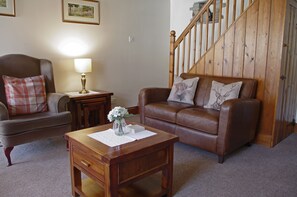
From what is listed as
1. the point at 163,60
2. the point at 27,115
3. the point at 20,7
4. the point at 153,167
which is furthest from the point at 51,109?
the point at 163,60

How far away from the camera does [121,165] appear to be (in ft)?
5.57

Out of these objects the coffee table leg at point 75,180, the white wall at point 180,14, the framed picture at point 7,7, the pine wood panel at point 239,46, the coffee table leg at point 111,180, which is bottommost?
the coffee table leg at point 75,180

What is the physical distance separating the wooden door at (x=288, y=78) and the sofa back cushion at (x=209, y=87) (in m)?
0.34

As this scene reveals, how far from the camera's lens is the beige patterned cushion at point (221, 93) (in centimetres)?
299

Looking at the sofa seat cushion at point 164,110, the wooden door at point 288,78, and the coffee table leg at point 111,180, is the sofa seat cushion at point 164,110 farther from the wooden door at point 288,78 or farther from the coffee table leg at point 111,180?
the coffee table leg at point 111,180

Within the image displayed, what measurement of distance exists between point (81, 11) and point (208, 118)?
2470 millimetres

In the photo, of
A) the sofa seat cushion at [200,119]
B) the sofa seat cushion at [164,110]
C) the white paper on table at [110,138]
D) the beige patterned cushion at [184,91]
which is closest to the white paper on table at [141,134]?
the white paper on table at [110,138]

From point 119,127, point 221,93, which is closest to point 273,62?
point 221,93

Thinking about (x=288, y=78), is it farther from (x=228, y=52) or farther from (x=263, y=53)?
(x=228, y=52)

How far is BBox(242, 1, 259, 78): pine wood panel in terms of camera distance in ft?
10.3

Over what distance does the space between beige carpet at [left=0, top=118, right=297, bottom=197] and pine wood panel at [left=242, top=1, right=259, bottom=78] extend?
38.3 inches

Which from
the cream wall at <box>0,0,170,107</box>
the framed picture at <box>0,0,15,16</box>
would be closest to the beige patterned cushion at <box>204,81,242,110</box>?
the cream wall at <box>0,0,170,107</box>

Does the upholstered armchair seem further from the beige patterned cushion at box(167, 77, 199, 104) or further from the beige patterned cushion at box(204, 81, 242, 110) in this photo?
the beige patterned cushion at box(204, 81, 242, 110)

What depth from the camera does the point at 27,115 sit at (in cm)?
292
